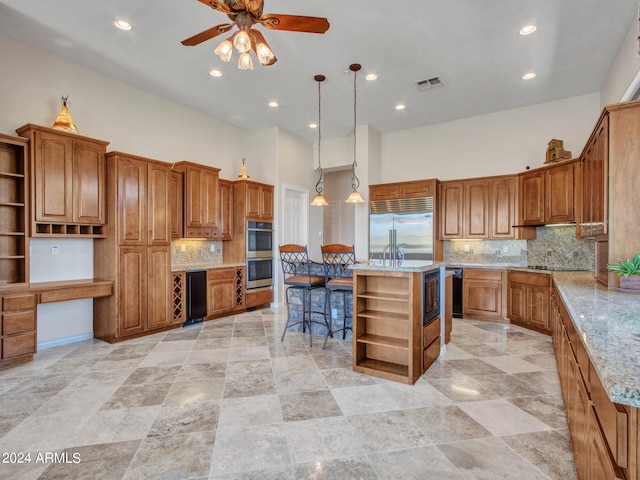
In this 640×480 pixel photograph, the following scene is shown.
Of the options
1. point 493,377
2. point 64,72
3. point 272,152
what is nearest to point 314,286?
point 493,377

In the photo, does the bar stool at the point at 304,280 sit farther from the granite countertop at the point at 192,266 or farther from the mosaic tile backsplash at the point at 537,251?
the mosaic tile backsplash at the point at 537,251

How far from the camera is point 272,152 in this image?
6.30 m

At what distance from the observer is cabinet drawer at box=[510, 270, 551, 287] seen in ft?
13.9

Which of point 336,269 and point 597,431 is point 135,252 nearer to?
point 336,269

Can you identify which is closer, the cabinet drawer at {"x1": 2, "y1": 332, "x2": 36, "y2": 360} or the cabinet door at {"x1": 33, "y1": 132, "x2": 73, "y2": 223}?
the cabinet drawer at {"x1": 2, "y1": 332, "x2": 36, "y2": 360}

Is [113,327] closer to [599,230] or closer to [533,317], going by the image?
[599,230]

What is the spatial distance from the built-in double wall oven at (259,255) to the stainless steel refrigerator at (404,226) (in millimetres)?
1969

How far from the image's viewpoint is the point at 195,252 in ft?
18.1

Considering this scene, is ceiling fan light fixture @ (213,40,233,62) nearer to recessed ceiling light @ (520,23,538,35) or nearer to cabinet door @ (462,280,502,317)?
recessed ceiling light @ (520,23,538,35)

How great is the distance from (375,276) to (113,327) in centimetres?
331

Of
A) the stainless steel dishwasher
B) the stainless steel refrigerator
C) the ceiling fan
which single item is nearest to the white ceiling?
the ceiling fan

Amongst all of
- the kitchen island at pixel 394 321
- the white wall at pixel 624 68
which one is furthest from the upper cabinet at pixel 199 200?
the white wall at pixel 624 68

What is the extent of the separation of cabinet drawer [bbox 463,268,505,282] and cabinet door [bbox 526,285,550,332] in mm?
506

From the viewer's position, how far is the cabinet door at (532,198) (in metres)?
4.67
